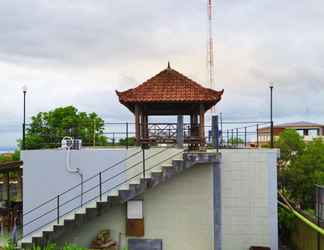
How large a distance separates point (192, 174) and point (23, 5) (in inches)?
352

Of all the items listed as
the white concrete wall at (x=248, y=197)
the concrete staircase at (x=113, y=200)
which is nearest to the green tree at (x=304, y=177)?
the white concrete wall at (x=248, y=197)

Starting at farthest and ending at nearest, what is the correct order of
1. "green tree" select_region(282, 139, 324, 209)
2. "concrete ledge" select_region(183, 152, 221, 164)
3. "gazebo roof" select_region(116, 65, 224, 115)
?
1. "green tree" select_region(282, 139, 324, 209)
2. "gazebo roof" select_region(116, 65, 224, 115)
3. "concrete ledge" select_region(183, 152, 221, 164)

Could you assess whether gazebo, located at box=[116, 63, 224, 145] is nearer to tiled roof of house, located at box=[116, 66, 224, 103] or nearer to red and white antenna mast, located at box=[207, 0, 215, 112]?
tiled roof of house, located at box=[116, 66, 224, 103]

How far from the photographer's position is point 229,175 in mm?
11797

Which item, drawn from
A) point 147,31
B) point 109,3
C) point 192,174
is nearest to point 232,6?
point 147,31

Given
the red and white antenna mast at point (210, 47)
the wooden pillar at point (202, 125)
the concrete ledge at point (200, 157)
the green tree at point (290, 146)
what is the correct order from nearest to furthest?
the concrete ledge at point (200, 157), the wooden pillar at point (202, 125), the green tree at point (290, 146), the red and white antenna mast at point (210, 47)

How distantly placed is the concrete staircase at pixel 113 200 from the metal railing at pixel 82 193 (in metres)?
0.67

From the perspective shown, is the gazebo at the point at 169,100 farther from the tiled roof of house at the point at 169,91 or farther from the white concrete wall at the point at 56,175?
the white concrete wall at the point at 56,175

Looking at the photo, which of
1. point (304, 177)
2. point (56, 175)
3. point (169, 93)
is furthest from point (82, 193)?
point (304, 177)

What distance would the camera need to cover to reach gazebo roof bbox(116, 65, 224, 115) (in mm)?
12383

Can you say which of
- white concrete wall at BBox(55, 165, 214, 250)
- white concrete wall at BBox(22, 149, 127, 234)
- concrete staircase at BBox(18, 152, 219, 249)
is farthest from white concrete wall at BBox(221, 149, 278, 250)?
white concrete wall at BBox(22, 149, 127, 234)

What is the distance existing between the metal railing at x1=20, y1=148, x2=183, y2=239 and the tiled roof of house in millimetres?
1806

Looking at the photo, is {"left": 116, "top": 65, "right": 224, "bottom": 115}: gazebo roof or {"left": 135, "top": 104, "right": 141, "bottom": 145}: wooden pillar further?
{"left": 135, "top": 104, "right": 141, "bottom": 145}: wooden pillar

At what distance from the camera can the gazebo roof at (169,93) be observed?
40.6 feet
